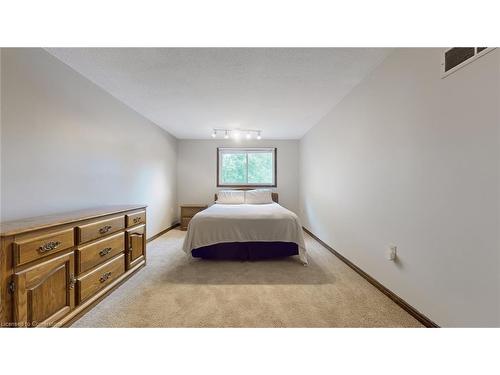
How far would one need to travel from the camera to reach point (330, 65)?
2000 millimetres

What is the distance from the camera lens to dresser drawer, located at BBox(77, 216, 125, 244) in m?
1.59

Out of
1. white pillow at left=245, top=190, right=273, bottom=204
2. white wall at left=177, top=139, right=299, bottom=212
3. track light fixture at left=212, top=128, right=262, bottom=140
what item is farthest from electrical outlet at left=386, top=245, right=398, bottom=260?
white wall at left=177, top=139, right=299, bottom=212

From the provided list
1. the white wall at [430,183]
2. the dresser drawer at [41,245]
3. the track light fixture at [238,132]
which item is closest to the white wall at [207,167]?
the track light fixture at [238,132]

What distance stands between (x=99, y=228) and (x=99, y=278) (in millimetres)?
419

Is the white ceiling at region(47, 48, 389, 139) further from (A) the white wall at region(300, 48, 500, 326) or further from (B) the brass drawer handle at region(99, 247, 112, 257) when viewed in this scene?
(B) the brass drawer handle at region(99, 247, 112, 257)

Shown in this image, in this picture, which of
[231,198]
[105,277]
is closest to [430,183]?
[105,277]

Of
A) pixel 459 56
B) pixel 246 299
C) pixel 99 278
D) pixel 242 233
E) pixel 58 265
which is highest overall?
pixel 459 56

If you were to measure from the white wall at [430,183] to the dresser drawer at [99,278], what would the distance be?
2492 millimetres

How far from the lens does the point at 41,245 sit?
129cm

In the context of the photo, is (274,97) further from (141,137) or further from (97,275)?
(97,275)

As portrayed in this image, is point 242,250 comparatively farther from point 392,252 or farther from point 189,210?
point 189,210

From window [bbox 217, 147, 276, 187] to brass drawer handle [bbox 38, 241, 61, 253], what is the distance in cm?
390

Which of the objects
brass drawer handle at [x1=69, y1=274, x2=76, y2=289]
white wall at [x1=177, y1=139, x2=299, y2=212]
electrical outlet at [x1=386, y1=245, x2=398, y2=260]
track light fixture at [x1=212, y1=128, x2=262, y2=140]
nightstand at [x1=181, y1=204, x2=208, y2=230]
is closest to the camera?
brass drawer handle at [x1=69, y1=274, x2=76, y2=289]

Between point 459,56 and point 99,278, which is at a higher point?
point 459,56
